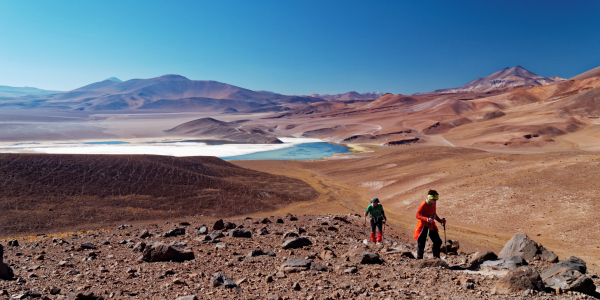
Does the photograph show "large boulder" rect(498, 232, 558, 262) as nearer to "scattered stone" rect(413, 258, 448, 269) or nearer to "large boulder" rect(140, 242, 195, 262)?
"scattered stone" rect(413, 258, 448, 269)

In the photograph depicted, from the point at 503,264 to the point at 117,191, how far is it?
21.7 metres

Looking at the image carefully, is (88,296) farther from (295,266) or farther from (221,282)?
(295,266)

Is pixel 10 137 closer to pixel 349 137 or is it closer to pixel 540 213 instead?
pixel 349 137

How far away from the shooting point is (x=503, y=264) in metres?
7.36

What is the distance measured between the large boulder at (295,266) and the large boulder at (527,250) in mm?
5353

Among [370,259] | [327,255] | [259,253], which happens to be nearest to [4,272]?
[259,253]

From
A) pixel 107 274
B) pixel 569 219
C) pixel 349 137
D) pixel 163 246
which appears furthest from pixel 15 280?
pixel 349 137

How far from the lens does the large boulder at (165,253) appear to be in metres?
7.76

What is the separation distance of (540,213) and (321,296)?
15.0 m

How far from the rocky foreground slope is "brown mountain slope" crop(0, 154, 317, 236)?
30.7 ft

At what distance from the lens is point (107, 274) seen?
6910mm

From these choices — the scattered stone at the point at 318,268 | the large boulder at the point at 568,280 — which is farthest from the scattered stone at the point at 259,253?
the large boulder at the point at 568,280

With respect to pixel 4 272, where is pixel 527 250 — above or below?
below

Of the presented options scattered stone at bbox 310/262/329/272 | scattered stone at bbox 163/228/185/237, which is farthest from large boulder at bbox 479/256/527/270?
scattered stone at bbox 163/228/185/237
